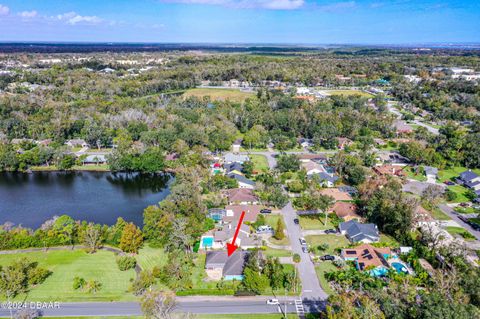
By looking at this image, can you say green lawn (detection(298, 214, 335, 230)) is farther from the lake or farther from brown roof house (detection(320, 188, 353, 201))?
the lake

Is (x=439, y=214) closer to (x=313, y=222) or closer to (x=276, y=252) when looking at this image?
(x=313, y=222)

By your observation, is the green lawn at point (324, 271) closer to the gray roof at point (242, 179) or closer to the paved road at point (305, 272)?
the paved road at point (305, 272)

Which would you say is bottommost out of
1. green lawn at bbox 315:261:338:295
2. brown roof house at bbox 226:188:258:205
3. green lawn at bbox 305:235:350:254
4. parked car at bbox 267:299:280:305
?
parked car at bbox 267:299:280:305

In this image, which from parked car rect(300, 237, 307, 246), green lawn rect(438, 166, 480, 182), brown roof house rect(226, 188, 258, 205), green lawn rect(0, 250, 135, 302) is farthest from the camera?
green lawn rect(438, 166, 480, 182)

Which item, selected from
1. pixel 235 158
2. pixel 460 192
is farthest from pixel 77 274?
pixel 460 192

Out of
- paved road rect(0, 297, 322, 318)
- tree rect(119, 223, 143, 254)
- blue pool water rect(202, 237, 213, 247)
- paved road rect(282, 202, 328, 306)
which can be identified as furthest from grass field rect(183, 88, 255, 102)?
paved road rect(0, 297, 322, 318)

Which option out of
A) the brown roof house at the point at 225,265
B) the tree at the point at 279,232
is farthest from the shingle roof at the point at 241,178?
the brown roof house at the point at 225,265

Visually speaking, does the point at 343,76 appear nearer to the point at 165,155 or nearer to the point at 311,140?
the point at 311,140

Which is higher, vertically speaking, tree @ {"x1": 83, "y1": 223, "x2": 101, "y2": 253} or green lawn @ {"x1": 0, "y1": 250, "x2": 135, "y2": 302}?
tree @ {"x1": 83, "y1": 223, "x2": 101, "y2": 253}
